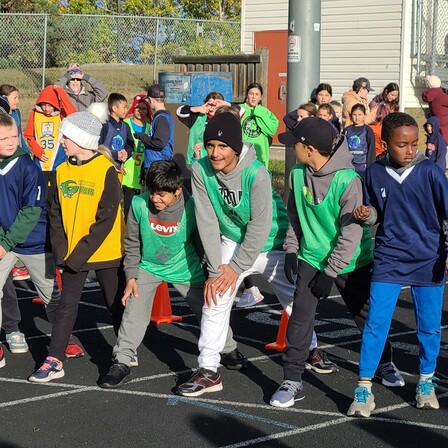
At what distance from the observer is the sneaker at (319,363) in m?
7.08

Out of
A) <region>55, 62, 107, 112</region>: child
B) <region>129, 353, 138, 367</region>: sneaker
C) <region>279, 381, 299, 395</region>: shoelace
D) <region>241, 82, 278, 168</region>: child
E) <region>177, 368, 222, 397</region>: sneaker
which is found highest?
<region>55, 62, 107, 112</region>: child

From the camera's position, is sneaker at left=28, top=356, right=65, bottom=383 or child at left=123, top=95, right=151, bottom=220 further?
child at left=123, top=95, right=151, bottom=220

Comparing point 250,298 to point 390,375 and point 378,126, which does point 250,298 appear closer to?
point 390,375

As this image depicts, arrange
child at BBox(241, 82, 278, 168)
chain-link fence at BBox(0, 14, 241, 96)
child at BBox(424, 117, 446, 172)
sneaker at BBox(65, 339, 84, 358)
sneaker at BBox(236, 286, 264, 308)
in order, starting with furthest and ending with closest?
1. chain-link fence at BBox(0, 14, 241, 96)
2. child at BBox(424, 117, 446, 172)
3. child at BBox(241, 82, 278, 168)
4. sneaker at BBox(236, 286, 264, 308)
5. sneaker at BBox(65, 339, 84, 358)

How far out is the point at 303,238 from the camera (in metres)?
6.50

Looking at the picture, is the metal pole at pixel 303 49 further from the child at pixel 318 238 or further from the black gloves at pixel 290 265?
the black gloves at pixel 290 265

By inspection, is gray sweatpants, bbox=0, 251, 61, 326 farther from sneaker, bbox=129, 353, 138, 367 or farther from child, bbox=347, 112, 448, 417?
child, bbox=347, 112, 448, 417

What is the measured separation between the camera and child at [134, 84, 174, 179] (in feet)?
39.3

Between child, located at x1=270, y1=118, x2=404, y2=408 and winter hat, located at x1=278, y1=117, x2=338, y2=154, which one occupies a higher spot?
winter hat, located at x1=278, y1=117, x2=338, y2=154

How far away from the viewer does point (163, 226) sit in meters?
6.87

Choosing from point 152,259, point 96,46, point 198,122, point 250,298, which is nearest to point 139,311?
point 152,259

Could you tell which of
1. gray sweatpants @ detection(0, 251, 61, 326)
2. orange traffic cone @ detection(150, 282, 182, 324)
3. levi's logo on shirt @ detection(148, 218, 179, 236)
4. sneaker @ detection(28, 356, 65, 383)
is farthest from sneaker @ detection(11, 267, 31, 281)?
levi's logo on shirt @ detection(148, 218, 179, 236)

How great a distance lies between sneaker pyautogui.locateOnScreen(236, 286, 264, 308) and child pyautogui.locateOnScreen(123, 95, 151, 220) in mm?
3024

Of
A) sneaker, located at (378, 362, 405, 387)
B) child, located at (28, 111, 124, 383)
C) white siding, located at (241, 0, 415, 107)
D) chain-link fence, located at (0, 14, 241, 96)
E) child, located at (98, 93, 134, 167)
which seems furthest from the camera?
chain-link fence, located at (0, 14, 241, 96)
